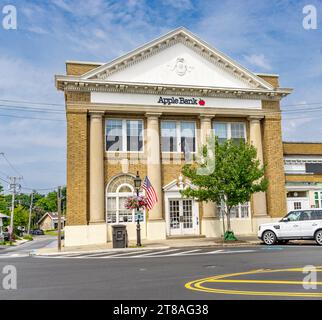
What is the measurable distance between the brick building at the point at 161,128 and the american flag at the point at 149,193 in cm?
69


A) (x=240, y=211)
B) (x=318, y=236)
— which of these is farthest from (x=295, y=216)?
(x=240, y=211)

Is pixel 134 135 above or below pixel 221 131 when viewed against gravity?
below

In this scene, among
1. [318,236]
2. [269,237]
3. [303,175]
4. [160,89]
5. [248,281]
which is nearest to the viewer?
[248,281]

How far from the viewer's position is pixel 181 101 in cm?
2780

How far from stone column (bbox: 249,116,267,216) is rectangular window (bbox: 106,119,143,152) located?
7.84 m

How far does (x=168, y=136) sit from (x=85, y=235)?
843cm

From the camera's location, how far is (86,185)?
25562mm

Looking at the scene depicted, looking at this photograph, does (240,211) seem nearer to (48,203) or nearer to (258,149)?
(258,149)

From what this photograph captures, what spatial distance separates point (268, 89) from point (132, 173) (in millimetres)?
11221

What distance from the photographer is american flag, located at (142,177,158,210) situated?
25.6 metres

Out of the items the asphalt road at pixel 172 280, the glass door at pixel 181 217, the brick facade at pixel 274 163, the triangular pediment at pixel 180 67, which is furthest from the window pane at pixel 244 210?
the asphalt road at pixel 172 280

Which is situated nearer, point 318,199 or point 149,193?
point 149,193

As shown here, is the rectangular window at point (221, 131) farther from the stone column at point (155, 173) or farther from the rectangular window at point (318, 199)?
the rectangular window at point (318, 199)

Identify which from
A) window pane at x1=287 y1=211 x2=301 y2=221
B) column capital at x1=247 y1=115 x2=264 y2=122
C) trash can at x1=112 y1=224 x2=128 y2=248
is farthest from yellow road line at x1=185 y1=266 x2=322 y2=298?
column capital at x1=247 y1=115 x2=264 y2=122
